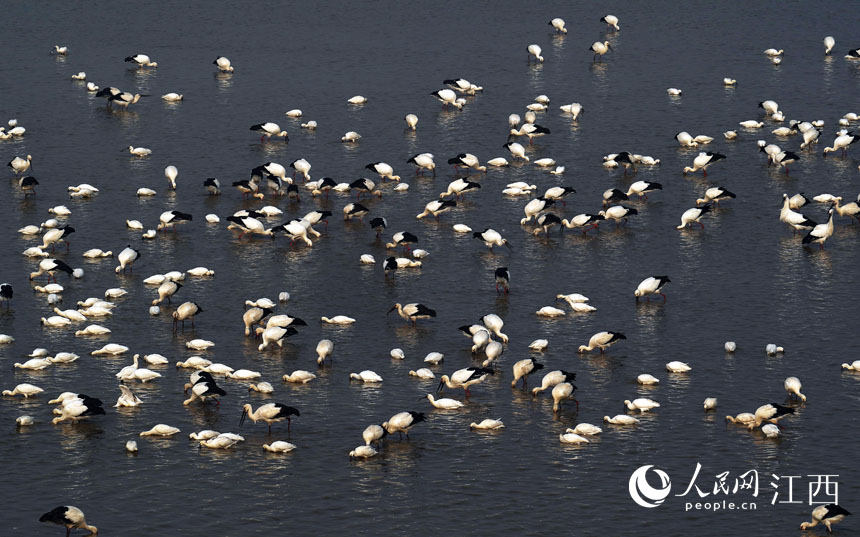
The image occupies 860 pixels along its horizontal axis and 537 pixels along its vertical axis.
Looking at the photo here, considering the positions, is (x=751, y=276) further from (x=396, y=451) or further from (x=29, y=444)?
(x=29, y=444)

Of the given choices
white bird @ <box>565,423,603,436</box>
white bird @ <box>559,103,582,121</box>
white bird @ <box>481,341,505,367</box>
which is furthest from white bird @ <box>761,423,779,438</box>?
white bird @ <box>559,103,582,121</box>

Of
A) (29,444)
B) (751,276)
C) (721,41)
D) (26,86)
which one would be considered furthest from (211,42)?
(29,444)

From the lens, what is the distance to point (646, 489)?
4138cm

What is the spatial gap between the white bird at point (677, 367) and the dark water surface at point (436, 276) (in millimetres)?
312

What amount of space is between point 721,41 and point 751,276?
4873cm

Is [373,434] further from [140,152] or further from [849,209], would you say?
[140,152]

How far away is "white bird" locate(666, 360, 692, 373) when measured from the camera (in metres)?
49.6

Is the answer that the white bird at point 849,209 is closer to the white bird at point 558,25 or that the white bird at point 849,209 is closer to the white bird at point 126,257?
the white bird at point 126,257

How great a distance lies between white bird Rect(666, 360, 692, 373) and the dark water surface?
31 cm

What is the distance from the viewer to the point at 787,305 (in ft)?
188

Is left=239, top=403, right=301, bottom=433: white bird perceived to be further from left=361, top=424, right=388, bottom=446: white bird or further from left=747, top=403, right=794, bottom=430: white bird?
left=747, top=403, right=794, bottom=430: white bird

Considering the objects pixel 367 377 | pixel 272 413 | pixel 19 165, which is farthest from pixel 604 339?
pixel 19 165

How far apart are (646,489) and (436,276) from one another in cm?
2094

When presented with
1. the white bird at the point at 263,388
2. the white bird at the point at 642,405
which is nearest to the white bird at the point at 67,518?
the white bird at the point at 263,388
